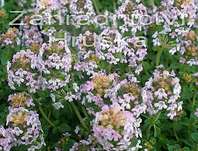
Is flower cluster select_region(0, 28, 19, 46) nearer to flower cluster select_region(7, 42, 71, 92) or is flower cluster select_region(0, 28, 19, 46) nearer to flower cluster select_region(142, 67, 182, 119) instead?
flower cluster select_region(7, 42, 71, 92)

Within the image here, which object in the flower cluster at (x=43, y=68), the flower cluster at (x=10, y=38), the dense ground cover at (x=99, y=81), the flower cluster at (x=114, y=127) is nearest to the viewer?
the flower cluster at (x=114, y=127)

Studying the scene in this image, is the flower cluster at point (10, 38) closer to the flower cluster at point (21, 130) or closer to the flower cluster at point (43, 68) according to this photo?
the flower cluster at point (43, 68)

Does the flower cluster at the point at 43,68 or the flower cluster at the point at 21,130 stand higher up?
the flower cluster at the point at 43,68

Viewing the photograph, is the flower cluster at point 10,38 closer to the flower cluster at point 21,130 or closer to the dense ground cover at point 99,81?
the dense ground cover at point 99,81

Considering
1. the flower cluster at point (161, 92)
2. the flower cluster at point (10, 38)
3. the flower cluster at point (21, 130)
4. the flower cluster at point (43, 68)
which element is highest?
the flower cluster at point (10, 38)

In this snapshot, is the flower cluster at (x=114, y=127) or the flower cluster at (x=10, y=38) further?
the flower cluster at (x=10, y=38)

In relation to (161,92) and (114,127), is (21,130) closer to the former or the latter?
(114,127)

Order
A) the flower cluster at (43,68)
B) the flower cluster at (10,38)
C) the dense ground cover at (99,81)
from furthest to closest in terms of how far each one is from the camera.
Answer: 1. the flower cluster at (10,38)
2. the flower cluster at (43,68)
3. the dense ground cover at (99,81)

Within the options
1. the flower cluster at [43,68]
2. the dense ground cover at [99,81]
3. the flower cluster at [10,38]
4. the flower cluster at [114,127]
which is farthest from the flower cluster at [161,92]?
the flower cluster at [10,38]

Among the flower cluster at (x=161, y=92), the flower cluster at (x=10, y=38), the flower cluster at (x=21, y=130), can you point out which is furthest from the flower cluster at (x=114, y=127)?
the flower cluster at (x=10, y=38)
